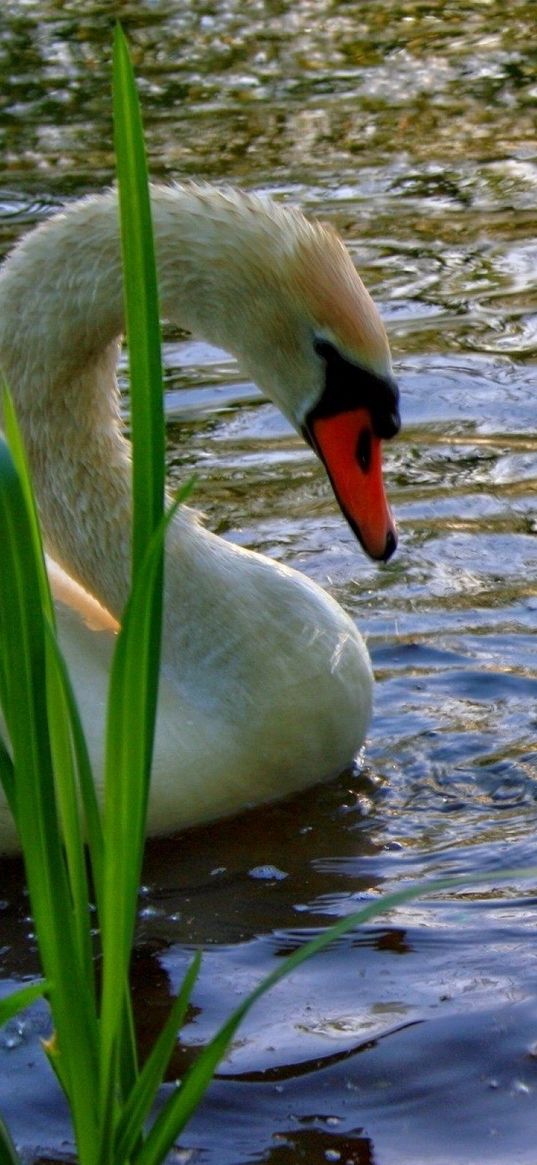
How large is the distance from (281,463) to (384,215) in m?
2.52

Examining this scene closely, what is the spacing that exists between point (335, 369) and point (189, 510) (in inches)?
25.0

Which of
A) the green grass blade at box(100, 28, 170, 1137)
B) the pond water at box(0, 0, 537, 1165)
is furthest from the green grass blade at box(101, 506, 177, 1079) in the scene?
the pond water at box(0, 0, 537, 1165)

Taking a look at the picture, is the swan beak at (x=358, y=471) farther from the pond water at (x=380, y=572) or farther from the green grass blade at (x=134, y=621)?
the green grass blade at (x=134, y=621)

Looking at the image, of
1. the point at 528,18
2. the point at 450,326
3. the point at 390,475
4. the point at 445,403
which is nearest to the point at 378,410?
the point at 390,475

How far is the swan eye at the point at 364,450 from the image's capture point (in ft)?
13.4

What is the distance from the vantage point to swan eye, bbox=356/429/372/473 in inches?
161

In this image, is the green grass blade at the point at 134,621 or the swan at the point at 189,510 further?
the swan at the point at 189,510

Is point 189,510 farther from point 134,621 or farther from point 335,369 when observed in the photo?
point 134,621

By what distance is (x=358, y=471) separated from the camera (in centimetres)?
414

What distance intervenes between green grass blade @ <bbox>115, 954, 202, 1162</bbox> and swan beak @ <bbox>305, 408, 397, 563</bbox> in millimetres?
1975

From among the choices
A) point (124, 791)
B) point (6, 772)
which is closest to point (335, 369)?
point (6, 772)

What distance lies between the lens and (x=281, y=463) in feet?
19.9

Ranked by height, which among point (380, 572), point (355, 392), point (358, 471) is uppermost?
point (355, 392)

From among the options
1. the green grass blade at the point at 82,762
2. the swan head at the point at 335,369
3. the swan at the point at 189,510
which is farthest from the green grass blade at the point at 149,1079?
the swan head at the point at 335,369
